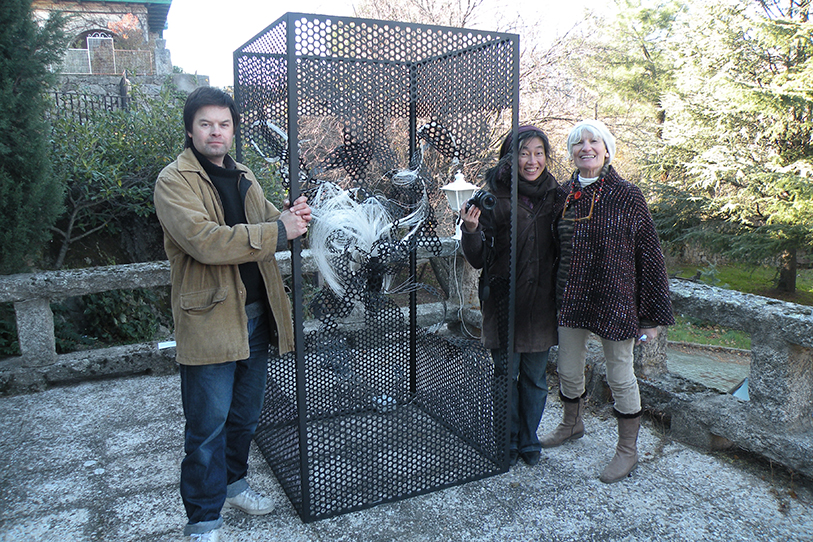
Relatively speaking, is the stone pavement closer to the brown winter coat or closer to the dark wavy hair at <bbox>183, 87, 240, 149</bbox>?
the brown winter coat

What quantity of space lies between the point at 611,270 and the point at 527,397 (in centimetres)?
79

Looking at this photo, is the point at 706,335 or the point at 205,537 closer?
the point at 205,537

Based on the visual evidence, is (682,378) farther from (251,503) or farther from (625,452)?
(251,503)

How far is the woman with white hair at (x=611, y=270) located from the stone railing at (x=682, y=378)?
466 mm

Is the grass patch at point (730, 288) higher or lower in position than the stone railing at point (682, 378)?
lower

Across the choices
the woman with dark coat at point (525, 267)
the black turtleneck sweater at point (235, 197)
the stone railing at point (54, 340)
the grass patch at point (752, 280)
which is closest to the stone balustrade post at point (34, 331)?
the stone railing at point (54, 340)

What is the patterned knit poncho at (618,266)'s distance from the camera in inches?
97.6

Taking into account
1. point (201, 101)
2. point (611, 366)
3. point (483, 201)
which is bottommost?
point (611, 366)

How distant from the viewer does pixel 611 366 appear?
8.52 ft

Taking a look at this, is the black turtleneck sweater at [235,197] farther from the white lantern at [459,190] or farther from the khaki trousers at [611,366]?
the khaki trousers at [611,366]

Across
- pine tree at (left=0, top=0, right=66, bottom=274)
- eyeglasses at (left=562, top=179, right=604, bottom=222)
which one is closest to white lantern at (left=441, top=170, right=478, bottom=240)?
eyeglasses at (left=562, top=179, right=604, bottom=222)

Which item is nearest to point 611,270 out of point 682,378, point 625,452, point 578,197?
point 578,197

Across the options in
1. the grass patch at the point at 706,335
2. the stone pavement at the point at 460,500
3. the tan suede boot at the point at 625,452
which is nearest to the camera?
the stone pavement at the point at 460,500

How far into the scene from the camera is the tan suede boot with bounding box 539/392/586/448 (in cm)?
290
